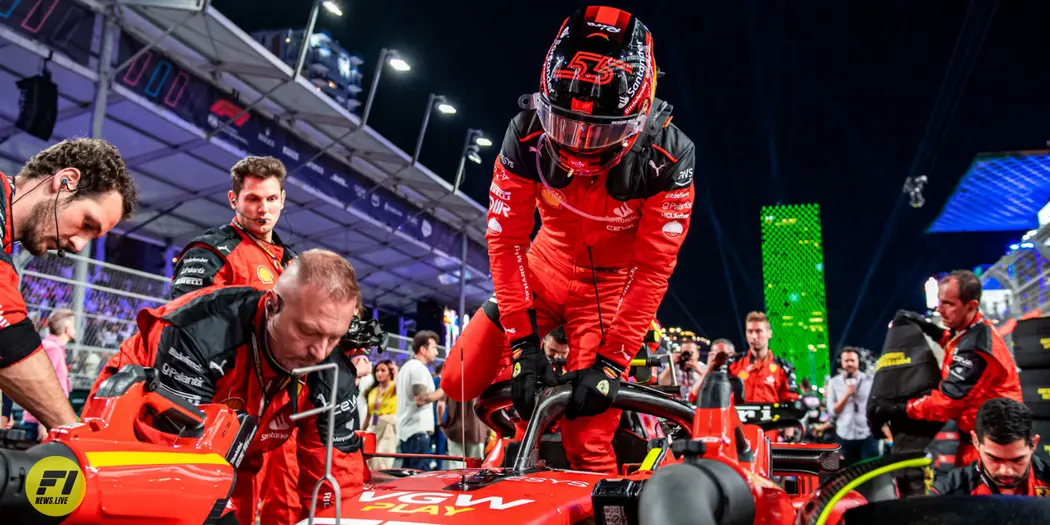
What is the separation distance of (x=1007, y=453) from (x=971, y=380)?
5.10 feet

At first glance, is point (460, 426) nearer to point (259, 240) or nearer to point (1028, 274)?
point (259, 240)

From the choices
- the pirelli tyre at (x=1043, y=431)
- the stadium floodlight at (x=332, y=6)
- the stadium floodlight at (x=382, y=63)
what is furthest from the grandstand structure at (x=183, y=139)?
the pirelli tyre at (x=1043, y=431)

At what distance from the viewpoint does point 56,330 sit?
7141mm

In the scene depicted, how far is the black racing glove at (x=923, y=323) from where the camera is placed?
6.31 m

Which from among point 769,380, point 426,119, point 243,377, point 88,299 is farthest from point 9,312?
point 426,119

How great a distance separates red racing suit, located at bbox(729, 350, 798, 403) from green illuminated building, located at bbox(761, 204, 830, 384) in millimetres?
69299

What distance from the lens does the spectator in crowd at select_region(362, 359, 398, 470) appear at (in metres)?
9.62

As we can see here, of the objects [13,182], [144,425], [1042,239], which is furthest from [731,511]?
[1042,239]

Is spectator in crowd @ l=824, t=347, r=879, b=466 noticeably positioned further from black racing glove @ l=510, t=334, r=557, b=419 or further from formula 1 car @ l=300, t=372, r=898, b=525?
black racing glove @ l=510, t=334, r=557, b=419

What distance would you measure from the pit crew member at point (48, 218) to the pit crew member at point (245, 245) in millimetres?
1033

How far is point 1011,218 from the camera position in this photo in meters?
27.1

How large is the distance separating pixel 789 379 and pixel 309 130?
521 inches

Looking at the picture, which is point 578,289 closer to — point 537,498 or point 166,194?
point 537,498

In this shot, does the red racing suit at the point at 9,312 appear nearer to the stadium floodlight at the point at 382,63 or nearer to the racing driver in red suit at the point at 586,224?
the racing driver in red suit at the point at 586,224
